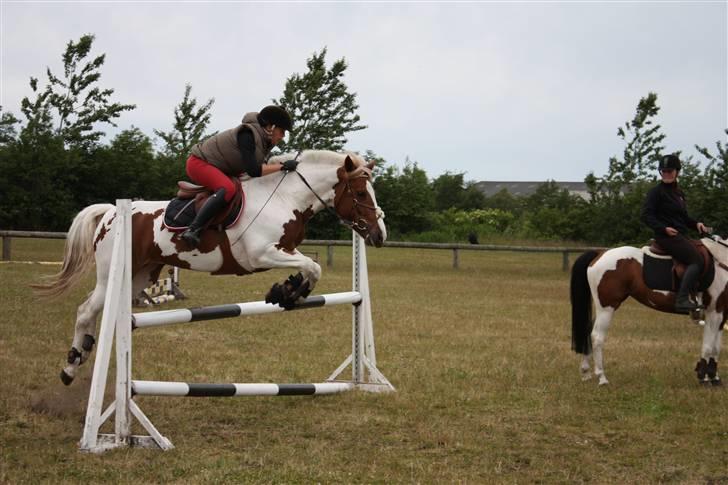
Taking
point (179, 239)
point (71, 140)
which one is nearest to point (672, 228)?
point (179, 239)

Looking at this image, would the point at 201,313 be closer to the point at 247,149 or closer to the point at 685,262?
the point at 247,149

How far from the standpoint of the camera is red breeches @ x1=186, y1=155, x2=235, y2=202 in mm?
5578

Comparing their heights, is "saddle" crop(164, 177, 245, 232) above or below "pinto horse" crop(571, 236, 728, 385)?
above

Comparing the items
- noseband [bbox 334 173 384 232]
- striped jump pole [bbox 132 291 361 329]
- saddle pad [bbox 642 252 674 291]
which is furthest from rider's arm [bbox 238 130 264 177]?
saddle pad [bbox 642 252 674 291]

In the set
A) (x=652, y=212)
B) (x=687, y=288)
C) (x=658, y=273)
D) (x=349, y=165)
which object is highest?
(x=349, y=165)

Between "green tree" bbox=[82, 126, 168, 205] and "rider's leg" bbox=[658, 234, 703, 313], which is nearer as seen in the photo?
"rider's leg" bbox=[658, 234, 703, 313]

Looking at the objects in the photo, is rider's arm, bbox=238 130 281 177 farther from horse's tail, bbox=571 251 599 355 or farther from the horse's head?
horse's tail, bbox=571 251 599 355

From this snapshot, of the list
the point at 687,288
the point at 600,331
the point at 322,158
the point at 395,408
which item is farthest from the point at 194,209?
the point at 687,288

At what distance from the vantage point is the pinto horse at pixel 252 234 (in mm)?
5637

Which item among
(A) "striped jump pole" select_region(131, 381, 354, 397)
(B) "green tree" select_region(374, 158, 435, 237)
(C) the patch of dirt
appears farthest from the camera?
(B) "green tree" select_region(374, 158, 435, 237)

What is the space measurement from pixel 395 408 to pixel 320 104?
19.4m

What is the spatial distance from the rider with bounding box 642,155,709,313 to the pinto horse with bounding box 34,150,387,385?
10.6 feet

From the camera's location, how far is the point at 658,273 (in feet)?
25.9

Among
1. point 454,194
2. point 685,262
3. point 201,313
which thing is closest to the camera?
point 201,313
